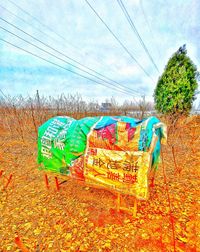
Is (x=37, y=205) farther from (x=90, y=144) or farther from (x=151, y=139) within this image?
(x=151, y=139)

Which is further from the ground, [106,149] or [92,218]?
[106,149]

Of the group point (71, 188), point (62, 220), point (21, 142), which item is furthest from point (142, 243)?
point (21, 142)

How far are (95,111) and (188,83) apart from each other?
16.9 feet

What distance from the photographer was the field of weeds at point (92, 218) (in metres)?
1.86


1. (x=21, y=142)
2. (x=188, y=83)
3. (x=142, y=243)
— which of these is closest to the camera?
(x=142, y=243)

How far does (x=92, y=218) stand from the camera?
2.29 meters

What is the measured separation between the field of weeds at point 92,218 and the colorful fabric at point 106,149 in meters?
0.53

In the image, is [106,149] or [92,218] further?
[92,218]

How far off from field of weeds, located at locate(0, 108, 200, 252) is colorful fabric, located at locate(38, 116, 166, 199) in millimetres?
532

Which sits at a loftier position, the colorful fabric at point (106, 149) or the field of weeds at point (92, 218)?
the colorful fabric at point (106, 149)

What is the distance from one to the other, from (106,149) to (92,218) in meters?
1.12

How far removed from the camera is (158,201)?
2672mm

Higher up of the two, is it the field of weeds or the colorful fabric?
the colorful fabric

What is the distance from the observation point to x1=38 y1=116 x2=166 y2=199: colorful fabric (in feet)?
6.39
